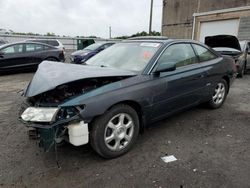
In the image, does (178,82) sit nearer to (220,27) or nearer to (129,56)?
(129,56)

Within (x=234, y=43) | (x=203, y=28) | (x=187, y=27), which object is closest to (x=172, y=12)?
(x=187, y=27)

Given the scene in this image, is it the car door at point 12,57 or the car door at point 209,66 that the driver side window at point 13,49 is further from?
the car door at point 209,66

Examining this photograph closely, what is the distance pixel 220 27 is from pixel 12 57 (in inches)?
507

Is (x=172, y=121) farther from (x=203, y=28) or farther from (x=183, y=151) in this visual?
(x=203, y=28)

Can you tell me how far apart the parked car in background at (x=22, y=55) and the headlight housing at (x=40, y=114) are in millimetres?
7395

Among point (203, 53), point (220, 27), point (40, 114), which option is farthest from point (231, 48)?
point (40, 114)

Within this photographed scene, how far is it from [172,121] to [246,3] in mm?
13035

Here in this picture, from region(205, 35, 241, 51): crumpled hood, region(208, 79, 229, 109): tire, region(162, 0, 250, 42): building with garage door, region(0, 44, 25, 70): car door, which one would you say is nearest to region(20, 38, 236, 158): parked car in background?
region(208, 79, 229, 109): tire

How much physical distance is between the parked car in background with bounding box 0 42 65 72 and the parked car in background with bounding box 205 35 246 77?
7043 mm

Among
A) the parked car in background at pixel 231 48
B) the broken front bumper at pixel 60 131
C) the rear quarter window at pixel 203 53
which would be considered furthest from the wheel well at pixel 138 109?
the parked car in background at pixel 231 48

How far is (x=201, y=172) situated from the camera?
2.62m

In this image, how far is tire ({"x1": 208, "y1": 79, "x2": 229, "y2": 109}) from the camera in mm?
4637

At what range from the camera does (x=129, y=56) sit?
3551 millimetres

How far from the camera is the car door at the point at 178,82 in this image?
3.28 meters
